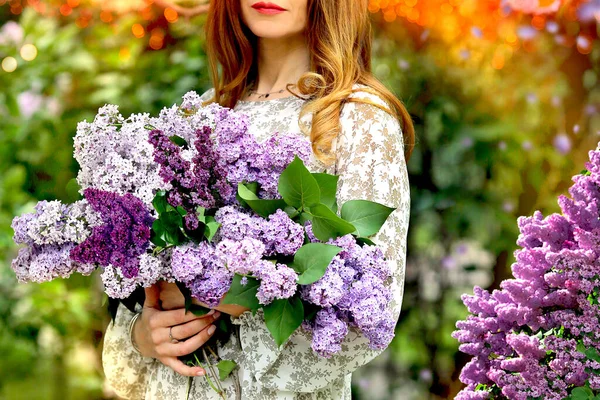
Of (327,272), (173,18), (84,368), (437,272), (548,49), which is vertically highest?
(327,272)

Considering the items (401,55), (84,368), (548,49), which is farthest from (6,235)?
(548,49)

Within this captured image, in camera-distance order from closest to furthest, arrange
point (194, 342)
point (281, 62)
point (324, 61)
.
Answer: point (194, 342) < point (324, 61) < point (281, 62)

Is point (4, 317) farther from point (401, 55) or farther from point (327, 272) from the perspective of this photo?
point (327, 272)

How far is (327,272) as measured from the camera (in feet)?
4.09

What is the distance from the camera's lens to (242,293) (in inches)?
49.6

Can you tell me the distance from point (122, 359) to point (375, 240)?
64cm

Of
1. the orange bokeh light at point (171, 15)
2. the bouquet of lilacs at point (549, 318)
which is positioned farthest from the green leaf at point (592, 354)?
the orange bokeh light at point (171, 15)

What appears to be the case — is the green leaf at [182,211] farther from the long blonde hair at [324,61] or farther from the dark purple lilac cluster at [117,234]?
the long blonde hair at [324,61]

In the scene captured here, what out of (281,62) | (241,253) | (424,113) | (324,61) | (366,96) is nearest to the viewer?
(241,253)

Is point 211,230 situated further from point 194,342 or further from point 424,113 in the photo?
point 424,113

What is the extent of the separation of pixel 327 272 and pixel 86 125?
20.0 inches

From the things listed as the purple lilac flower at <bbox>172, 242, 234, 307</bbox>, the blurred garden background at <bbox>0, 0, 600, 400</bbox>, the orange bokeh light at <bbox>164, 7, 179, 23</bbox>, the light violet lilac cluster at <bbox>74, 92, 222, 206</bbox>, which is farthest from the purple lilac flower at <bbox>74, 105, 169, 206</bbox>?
the orange bokeh light at <bbox>164, 7, 179, 23</bbox>

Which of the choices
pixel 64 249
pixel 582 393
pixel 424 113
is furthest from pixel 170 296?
pixel 424 113

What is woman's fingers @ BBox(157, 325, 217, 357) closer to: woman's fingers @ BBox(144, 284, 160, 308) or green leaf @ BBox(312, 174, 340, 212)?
woman's fingers @ BBox(144, 284, 160, 308)
